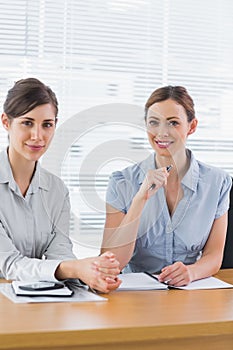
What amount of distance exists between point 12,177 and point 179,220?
59 centimetres

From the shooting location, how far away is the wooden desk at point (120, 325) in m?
1.35

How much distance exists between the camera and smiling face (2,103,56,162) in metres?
1.93

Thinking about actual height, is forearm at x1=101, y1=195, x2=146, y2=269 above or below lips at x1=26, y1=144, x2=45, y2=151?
below

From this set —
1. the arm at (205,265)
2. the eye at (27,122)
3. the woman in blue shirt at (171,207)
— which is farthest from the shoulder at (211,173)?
the eye at (27,122)

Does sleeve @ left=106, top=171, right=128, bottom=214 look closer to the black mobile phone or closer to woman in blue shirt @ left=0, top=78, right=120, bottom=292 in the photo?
woman in blue shirt @ left=0, top=78, right=120, bottom=292

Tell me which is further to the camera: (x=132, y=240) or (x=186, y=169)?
(x=186, y=169)

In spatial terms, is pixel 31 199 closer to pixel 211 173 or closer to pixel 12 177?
pixel 12 177

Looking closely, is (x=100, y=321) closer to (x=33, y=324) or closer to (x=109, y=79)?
(x=33, y=324)

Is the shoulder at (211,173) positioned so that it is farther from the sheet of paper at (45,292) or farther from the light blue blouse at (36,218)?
the sheet of paper at (45,292)

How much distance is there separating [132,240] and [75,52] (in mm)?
1557

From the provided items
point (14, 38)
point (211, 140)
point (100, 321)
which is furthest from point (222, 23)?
point (100, 321)

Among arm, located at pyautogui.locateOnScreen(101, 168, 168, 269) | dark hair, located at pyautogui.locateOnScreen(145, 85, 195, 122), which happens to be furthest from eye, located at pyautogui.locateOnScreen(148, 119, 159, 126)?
dark hair, located at pyautogui.locateOnScreen(145, 85, 195, 122)

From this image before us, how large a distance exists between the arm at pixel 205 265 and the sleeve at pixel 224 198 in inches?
0.7

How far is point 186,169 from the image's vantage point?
2.27 meters
